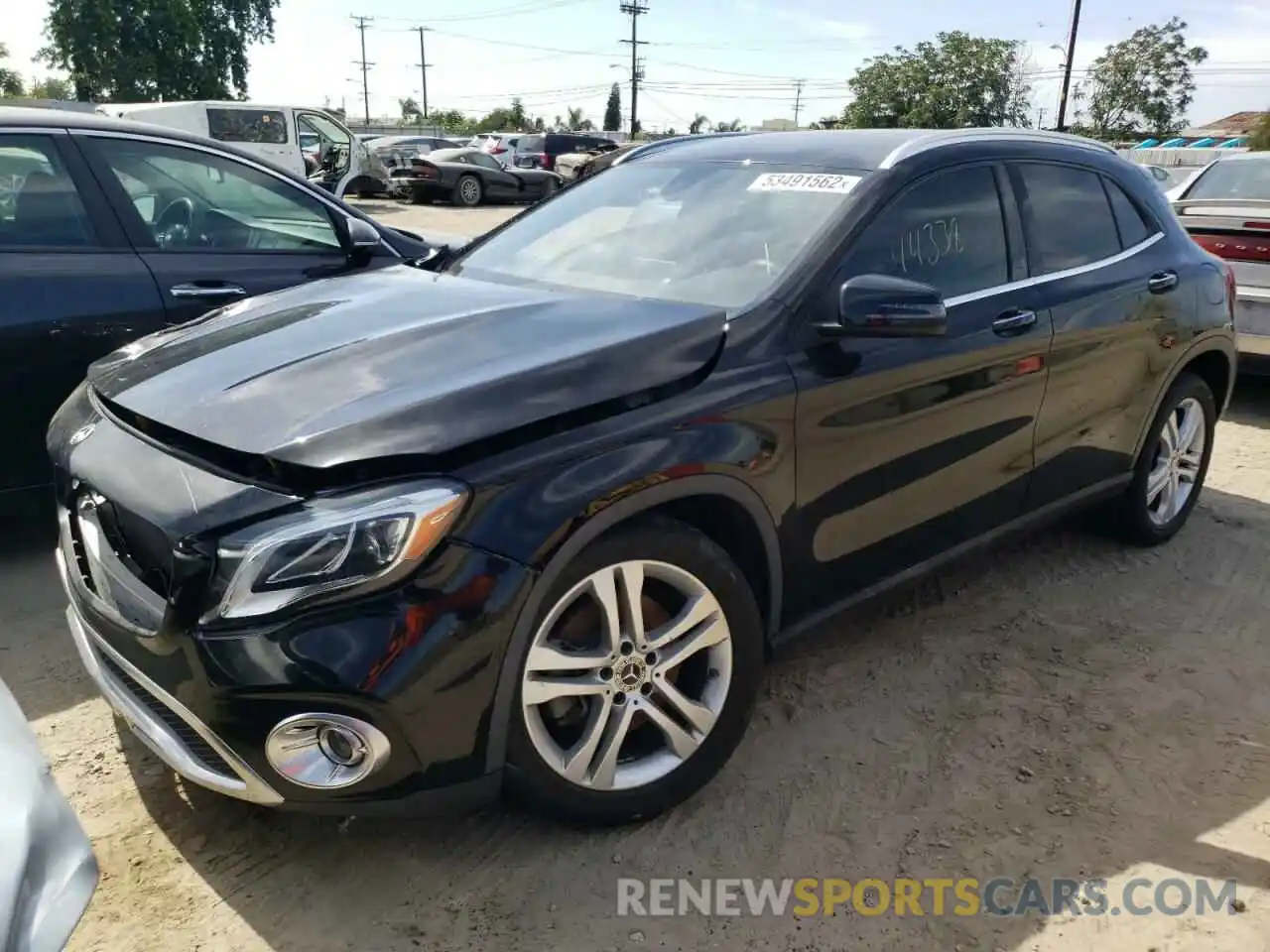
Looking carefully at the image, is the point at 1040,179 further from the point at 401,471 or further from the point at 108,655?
the point at 108,655

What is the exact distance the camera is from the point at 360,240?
4.56 metres

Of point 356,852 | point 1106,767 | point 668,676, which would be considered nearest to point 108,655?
point 356,852

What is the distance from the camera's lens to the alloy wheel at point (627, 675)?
2.28 metres

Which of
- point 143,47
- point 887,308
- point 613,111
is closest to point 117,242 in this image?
point 887,308


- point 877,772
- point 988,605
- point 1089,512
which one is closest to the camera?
point 877,772

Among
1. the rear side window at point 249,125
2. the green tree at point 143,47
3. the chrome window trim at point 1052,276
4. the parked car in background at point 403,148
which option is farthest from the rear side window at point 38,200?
the green tree at point 143,47

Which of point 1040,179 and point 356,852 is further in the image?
point 1040,179

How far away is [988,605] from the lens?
389cm

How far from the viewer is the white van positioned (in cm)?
1773

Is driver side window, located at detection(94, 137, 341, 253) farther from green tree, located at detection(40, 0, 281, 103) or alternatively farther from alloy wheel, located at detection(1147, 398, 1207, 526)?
green tree, located at detection(40, 0, 281, 103)

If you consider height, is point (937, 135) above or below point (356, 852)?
above

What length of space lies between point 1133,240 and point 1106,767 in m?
2.17

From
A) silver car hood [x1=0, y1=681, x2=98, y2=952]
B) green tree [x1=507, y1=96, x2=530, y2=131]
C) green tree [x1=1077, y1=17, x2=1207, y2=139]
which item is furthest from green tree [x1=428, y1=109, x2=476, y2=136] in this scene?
silver car hood [x1=0, y1=681, x2=98, y2=952]

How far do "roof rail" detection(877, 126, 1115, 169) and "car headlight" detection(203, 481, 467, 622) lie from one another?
190 centimetres
